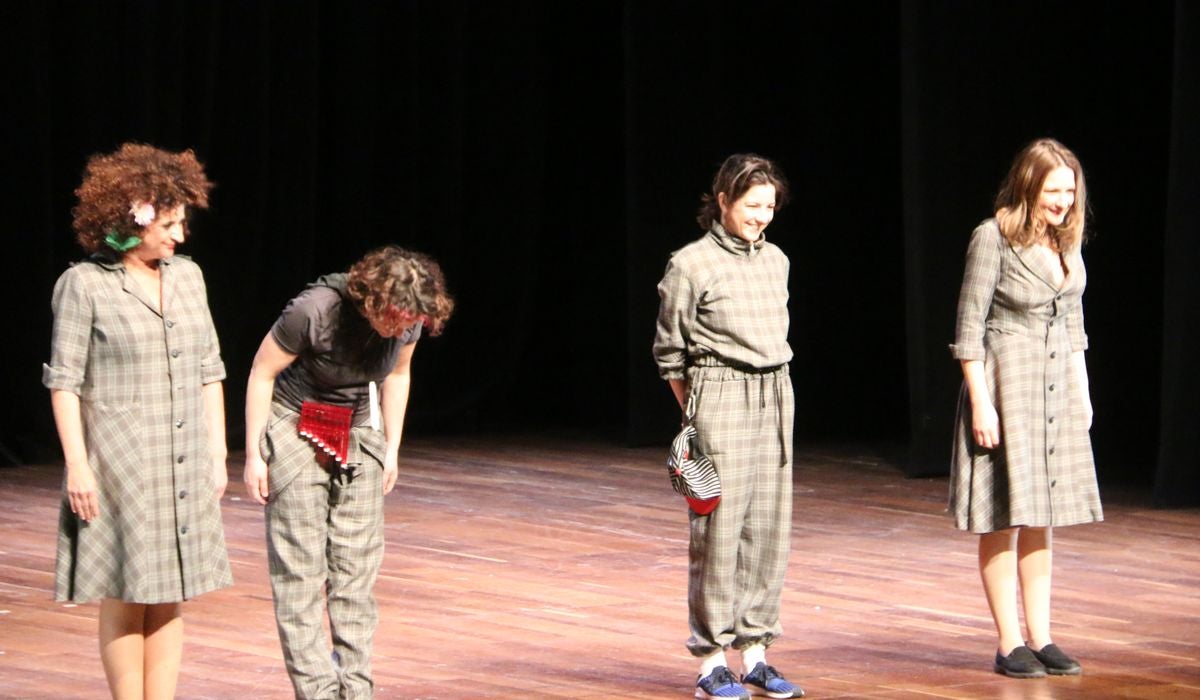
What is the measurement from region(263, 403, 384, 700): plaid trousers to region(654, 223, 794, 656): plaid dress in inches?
27.0

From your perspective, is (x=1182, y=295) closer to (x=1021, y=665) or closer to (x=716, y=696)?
(x=1021, y=665)

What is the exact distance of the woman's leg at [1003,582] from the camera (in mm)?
4023

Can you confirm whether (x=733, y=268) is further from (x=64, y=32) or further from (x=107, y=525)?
(x=64, y=32)

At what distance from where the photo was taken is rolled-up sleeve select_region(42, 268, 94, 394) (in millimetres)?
3166

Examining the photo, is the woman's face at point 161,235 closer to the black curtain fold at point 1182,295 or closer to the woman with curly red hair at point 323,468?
the woman with curly red hair at point 323,468

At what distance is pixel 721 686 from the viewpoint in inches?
148

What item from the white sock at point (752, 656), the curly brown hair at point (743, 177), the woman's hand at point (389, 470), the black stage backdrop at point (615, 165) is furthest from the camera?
the black stage backdrop at point (615, 165)

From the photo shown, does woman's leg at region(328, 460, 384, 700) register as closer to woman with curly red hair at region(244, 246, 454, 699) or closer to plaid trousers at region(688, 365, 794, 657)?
woman with curly red hair at region(244, 246, 454, 699)

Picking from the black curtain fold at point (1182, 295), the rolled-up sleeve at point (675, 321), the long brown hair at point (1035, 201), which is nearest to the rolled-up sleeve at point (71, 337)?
the rolled-up sleeve at point (675, 321)

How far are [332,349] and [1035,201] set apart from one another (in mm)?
1509

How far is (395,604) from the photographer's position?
15.9ft

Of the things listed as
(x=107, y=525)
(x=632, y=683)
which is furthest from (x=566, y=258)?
(x=107, y=525)

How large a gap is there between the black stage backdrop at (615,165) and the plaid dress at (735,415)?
3177mm

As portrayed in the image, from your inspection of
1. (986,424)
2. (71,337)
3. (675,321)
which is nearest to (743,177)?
(675,321)
